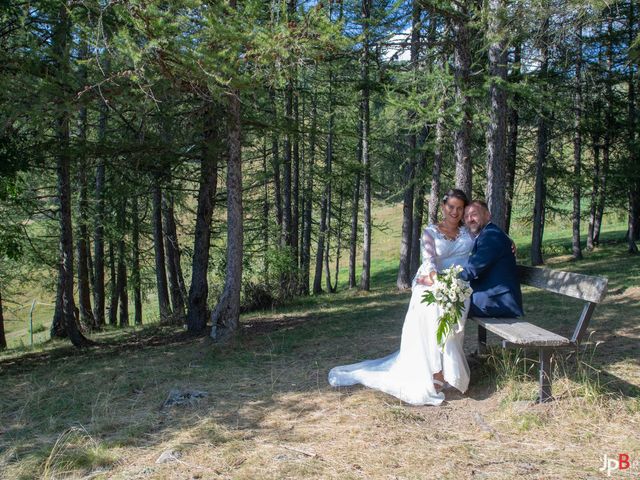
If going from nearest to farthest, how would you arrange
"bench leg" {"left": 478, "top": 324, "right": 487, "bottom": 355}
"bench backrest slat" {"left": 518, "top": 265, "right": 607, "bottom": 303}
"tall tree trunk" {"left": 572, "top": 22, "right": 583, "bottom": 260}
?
"bench backrest slat" {"left": 518, "top": 265, "right": 607, "bottom": 303}, "bench leg" {"left": 478, "top": 324, "right": 487, "bottom": 355}, "tall tree trunk" {"left": 572, "top": 22, "right": 583, "bottom": 260}

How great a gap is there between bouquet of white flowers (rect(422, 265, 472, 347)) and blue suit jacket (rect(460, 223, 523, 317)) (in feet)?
0.86

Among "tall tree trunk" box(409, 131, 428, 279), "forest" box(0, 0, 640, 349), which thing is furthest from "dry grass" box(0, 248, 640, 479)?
"tall tree trunk" box(409, 131, 428, 279)

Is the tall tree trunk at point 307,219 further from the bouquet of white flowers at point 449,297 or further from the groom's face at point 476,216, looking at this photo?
the bouquet of white flowers at point 449,297

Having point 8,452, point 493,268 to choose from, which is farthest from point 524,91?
point 8,452

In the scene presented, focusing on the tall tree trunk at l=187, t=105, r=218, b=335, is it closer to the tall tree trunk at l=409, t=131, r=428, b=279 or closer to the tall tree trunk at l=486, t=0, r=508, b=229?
the tall tree trunk at l=486, t=0, r=508, b=229

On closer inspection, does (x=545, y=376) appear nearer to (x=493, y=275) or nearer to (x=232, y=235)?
(x=493, y=275)

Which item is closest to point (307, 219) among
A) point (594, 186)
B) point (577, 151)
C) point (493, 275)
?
point (577, 151)

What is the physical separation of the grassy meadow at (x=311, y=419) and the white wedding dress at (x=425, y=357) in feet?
0.56

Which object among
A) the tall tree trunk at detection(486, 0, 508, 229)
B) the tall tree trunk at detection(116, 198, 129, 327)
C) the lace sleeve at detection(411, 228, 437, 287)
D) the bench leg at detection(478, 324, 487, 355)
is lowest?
the tall tree trunk at detection(116, 198, 129, 327)

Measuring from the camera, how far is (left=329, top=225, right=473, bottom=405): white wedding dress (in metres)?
5.21

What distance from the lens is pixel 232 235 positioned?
340 inches

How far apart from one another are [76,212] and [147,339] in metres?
6.44

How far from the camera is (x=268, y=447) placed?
423 cm

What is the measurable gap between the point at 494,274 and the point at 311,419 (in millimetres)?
2315
